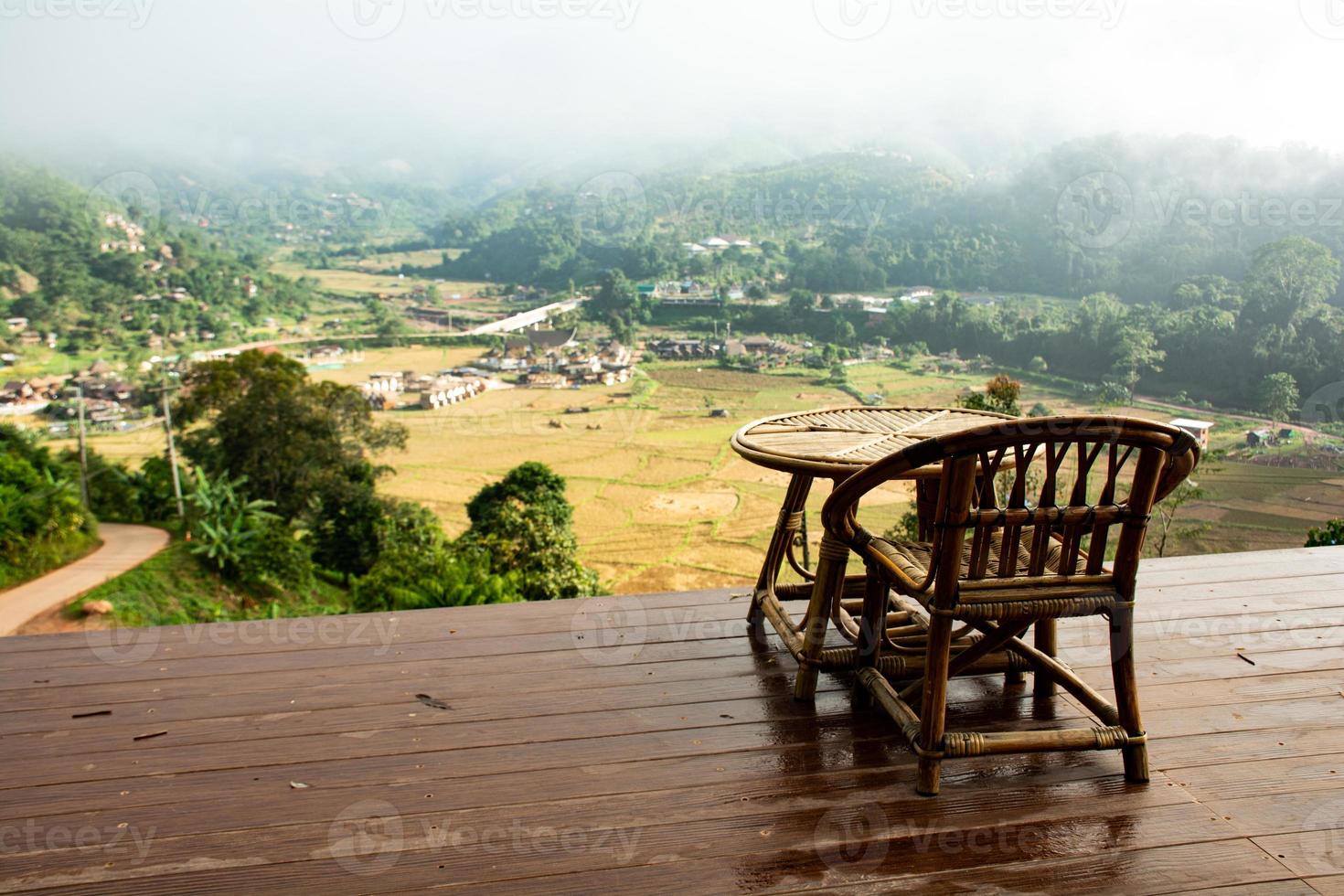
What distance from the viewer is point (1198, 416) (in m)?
7.95

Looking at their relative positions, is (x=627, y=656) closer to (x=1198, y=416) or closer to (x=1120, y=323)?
(x=1198, y=416)

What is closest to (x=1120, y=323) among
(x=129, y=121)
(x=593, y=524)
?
(x=593, y=524)

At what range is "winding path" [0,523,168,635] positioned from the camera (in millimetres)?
9625

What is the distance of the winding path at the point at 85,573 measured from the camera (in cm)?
962

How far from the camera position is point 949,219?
16.0 metres

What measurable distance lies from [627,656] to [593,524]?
14072 millimetres

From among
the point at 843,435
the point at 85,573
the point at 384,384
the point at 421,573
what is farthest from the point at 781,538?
the point at 384,384

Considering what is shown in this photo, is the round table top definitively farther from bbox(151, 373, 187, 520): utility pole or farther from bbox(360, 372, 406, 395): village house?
bbox(360, 372, 406, 395): village house

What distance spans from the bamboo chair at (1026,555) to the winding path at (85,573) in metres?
9.33

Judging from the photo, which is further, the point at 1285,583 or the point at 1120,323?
the point at 1120,323

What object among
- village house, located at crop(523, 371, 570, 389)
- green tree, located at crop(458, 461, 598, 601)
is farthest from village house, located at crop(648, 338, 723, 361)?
green tree, located at crop(458, 461, 598, 601)

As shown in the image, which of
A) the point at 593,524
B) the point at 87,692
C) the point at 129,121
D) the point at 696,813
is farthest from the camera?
the point at 129,121

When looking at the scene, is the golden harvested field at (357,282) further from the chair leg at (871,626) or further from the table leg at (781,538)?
the chair leg at (871,626)

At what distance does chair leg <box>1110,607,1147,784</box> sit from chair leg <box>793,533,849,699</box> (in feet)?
1.91
